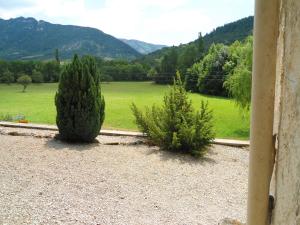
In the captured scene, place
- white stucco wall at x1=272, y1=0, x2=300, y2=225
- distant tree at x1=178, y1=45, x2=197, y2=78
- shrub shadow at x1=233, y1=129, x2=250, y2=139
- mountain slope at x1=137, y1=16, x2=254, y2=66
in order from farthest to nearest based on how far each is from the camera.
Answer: mountain slope at x1=137, y1=16, x2=254, y2=66, distant tree at x1=178, y1=45, x2=197, y2=78, shrub shadow at x1=233, y1=129, x2=250, y2=139, white stucco wall at x1=272, y1=0, x2=300, y2=225

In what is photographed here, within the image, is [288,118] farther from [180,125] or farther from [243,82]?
[243,82]

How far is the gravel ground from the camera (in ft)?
15.1

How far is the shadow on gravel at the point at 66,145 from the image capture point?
7.91m

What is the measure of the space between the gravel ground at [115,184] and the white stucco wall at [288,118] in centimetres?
355

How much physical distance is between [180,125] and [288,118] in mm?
7012

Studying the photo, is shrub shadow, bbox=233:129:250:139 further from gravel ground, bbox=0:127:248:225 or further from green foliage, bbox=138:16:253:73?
green foliage, bbox=138:16:253:73

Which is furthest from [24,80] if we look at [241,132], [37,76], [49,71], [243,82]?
[243,82]

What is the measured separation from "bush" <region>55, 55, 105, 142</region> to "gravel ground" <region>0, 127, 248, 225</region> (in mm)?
368

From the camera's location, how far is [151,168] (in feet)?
22.3

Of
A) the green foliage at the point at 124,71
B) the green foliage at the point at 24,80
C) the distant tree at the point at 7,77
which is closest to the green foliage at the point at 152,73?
the green foliage at the point at 124,71

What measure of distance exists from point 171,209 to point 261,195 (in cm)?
385

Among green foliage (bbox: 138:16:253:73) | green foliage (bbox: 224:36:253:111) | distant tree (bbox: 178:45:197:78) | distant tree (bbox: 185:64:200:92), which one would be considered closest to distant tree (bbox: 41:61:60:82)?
distant tree (bbox: 178:45:197:78)

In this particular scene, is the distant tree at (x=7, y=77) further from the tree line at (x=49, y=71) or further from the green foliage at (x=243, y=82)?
the green foliage at (x=243, y=82)

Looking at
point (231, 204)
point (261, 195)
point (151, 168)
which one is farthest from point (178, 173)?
point (261, 195)
